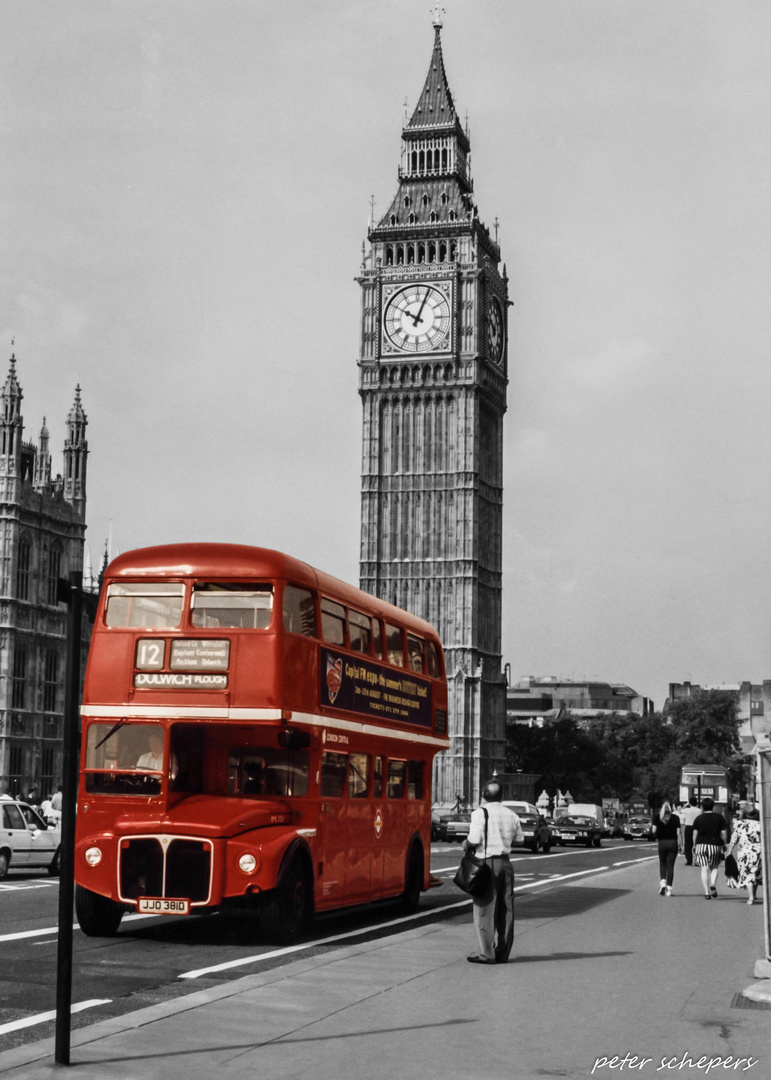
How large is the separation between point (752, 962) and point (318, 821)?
4763mm

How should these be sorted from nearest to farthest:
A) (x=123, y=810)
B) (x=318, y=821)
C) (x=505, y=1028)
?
(x=505, y=1028), (x=123, y=810), (x=318, y=821)

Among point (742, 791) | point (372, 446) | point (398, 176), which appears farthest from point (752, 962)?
point (742, 791)

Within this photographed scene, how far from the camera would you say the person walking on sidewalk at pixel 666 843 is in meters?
25.0

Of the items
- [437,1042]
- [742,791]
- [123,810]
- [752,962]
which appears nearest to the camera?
[437,1042]

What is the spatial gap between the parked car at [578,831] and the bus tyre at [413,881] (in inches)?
1414

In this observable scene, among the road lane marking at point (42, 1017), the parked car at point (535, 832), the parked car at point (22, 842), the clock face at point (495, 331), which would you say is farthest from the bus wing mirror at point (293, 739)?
the clock face at point (495, 331)

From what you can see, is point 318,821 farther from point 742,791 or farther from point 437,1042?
point 742,791

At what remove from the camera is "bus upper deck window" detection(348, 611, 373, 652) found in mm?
18359

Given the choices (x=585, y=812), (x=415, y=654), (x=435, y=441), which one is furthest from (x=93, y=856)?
(x=435, y=441)

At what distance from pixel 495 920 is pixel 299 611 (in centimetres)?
403

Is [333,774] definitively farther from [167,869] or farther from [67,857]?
[67,857]

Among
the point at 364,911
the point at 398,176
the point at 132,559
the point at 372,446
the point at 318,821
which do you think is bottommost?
the point at 364,911

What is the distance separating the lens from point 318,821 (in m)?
16.8
